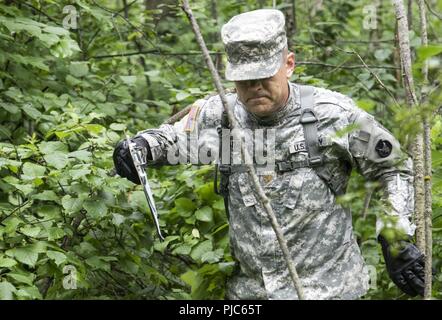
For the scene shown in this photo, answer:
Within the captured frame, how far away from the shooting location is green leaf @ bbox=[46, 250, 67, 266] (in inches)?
153

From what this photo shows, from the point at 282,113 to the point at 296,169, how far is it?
26 cm

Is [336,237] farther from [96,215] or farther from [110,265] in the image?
[110,265]

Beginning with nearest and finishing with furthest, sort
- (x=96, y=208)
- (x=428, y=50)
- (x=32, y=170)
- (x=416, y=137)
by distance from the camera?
(x=428, y=50), (x=416, y=137), (x=32, y=170), (x=96, y=208)

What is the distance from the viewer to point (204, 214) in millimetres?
4559

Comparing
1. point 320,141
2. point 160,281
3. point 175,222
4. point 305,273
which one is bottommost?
point 160,281

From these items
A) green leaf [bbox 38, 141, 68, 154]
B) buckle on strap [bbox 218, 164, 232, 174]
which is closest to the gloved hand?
buckle on strap [bbox 218, 164, 232, 174]

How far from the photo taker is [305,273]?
3697 millimetres

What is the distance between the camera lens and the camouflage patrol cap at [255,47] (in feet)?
11.7

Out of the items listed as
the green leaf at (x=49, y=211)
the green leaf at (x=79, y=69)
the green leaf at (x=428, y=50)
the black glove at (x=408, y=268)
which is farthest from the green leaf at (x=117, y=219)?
the green leaf at (x=428, y=50)

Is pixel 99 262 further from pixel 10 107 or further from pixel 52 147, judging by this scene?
pixel 10 107

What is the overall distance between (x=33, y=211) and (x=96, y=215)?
63 centimetres

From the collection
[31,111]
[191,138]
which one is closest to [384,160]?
[191,138]

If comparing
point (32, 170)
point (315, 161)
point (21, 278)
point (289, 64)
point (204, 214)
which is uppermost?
point (289, 64)
